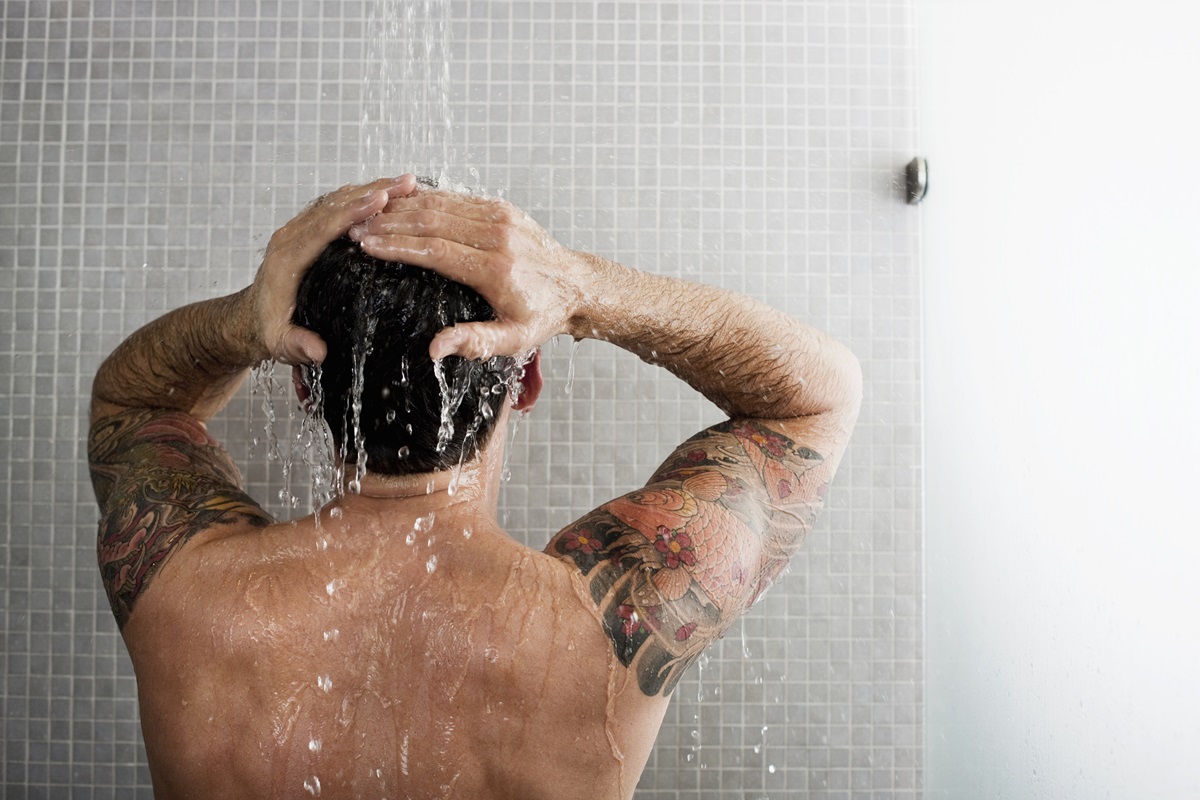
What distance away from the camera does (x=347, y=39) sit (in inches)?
63.0

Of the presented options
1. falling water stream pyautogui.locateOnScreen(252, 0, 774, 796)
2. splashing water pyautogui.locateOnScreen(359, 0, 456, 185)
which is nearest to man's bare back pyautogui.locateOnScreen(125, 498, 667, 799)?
falling water stream pyautogui.locateOnScreen(252, 0, 774, 796)

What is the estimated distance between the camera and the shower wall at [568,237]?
1572 millimetres

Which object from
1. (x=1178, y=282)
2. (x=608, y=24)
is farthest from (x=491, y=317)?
(x=608, y=24)

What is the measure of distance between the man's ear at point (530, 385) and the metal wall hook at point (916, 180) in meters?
0.90

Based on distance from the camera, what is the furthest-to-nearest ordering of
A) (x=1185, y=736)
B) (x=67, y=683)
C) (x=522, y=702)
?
(x=67, y=683)
(x=522, y=702)
(x=1185, y=736)

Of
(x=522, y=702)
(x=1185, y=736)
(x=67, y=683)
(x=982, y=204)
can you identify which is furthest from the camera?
(x=67, y=683)

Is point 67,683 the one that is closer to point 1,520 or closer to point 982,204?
point 1,520

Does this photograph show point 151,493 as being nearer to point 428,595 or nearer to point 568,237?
point 428,595

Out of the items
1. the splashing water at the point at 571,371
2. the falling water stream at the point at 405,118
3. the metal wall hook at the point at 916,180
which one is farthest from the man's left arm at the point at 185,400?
the metal wall hook at the point at 916,180

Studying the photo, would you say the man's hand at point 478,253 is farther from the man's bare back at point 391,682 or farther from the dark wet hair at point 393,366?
the man's bare back at point 391,682

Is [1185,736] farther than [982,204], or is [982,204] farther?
[982,204]

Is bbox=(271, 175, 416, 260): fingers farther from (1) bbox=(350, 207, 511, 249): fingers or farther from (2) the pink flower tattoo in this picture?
(2) the pink flower tattoo

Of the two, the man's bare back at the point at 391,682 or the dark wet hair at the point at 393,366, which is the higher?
the dark wet hair at the point at 393,366

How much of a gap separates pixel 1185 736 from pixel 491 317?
2.11ft
